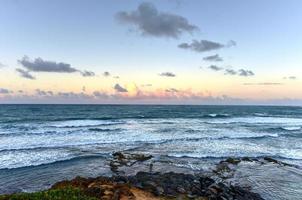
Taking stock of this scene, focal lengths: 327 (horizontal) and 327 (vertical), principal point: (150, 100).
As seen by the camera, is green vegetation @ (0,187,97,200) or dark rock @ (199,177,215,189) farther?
dark rock @ (199,177,215,189)

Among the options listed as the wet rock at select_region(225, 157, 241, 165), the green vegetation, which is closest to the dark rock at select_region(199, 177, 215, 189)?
the green vegetation

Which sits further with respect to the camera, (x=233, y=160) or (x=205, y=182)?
(x=233, y=160)

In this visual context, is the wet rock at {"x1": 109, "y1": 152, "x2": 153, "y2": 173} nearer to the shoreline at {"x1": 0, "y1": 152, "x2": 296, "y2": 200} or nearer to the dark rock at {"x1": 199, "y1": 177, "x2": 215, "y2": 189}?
the shoreline at {"x1": 0, "y1": 152, "x2": 296, "y2": 200}

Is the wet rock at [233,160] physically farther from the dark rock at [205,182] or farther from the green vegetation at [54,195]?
the green vegetation at [54,195]

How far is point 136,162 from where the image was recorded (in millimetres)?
22781

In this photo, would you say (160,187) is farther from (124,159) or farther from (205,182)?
(124,159)

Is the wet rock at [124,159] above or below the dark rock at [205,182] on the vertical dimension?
below

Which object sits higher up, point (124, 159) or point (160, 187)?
point (160, 187)

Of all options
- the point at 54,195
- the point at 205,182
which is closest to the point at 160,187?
the point at 205,182

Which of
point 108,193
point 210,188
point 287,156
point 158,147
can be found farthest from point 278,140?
point 108,193

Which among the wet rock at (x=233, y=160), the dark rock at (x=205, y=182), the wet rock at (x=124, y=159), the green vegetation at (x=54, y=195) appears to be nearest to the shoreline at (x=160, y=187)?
the dark rock at (x=205, y=182)

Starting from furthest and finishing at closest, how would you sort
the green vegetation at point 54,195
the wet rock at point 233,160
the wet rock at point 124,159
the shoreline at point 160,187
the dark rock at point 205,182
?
1. the wet rock at point 233,160
2. the wet rock at point 124,159
3. the dark rock at point 205,182
4. the shoreline at point 160,187
5. the green vegetation at point 54,195

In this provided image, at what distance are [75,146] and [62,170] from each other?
876cm

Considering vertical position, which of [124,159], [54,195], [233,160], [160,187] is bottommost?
[124,159]
